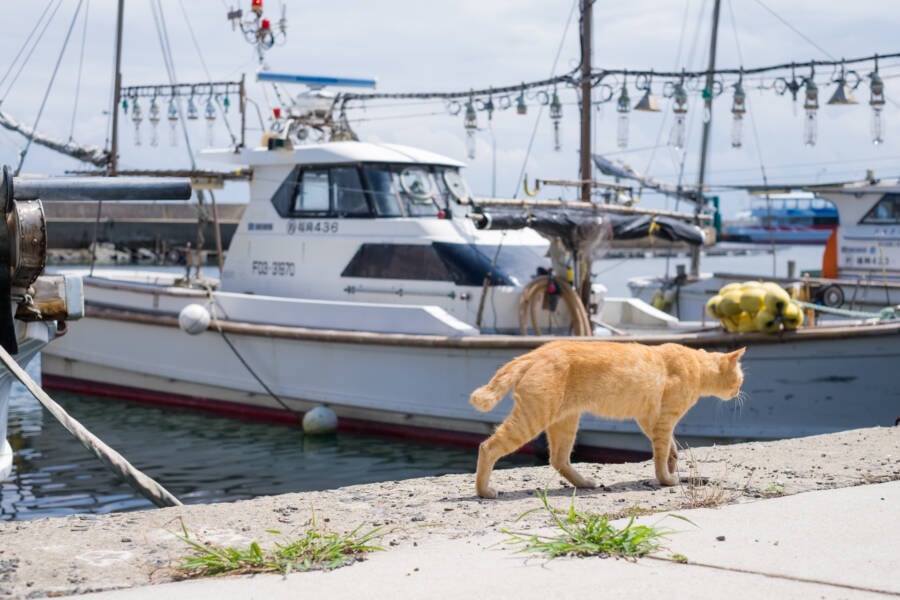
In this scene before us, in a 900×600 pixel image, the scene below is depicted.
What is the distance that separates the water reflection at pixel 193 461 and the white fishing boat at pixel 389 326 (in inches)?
19.7

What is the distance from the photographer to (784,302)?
37.0 ft

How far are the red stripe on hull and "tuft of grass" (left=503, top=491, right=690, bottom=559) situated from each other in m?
7.50

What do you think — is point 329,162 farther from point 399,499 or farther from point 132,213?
point 132,213

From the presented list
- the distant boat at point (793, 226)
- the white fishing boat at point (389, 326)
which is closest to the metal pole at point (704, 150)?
the white fishing boat at point (389, 326)

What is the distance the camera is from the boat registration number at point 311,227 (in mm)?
15334

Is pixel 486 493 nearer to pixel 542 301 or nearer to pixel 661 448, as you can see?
pixel 661 448

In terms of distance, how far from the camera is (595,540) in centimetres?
459

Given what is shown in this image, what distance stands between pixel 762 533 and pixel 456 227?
10.2m

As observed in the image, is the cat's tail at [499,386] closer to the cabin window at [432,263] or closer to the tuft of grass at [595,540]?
the tuft of grass at [595,540]

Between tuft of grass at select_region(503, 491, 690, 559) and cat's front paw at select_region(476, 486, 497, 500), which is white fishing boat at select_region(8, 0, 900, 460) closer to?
cat's front paw at select_region(476, 486, 497, 500)

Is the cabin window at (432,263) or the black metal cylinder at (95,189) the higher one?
the black metal cylinder at (95,189)

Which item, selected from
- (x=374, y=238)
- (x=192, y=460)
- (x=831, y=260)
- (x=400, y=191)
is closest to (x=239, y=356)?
(x=192, y=460)

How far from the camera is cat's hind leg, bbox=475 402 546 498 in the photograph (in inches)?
236

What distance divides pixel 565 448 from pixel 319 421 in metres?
8.15
